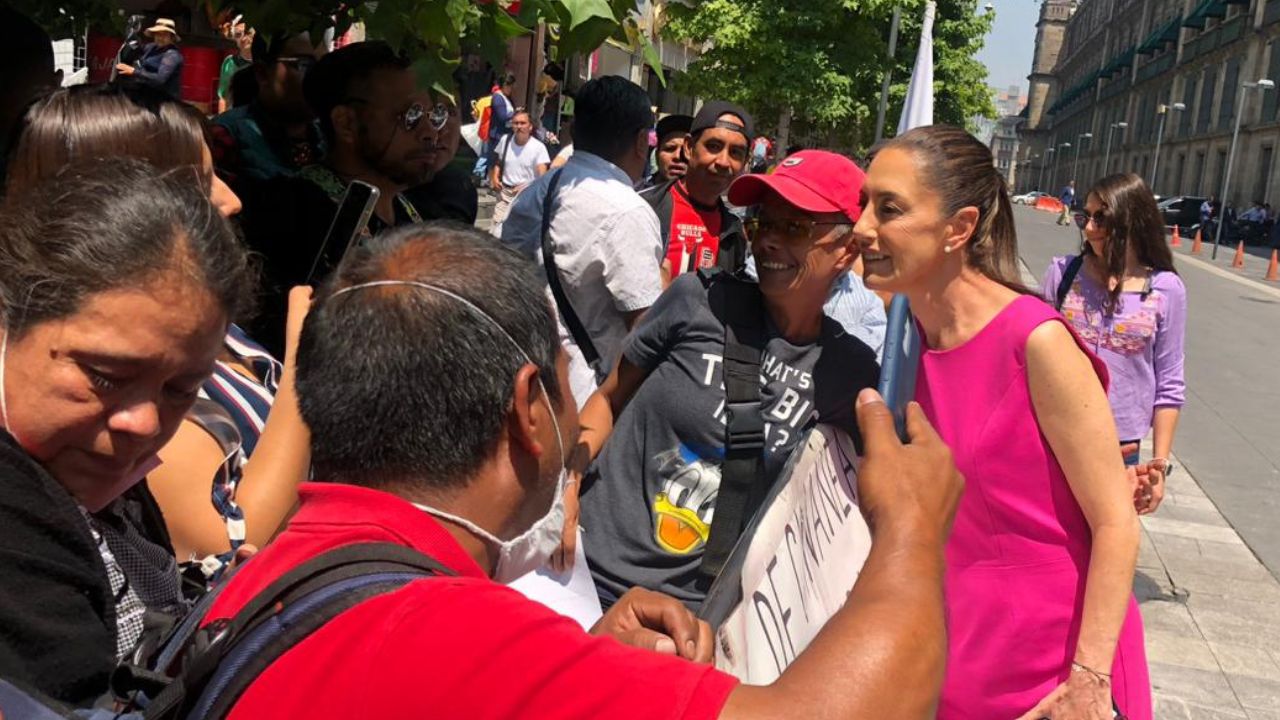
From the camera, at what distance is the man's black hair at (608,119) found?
486 centimetres

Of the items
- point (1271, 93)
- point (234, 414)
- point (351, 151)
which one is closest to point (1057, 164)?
point (1271, 93)

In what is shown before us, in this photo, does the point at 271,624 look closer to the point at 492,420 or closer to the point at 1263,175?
the point at 492,420

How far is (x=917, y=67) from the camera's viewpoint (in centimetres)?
455

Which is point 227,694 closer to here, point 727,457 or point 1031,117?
point 727,457

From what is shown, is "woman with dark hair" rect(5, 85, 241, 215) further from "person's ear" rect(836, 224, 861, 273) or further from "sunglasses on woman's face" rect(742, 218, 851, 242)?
"person's ear" rect(836, 224, 861, 273)

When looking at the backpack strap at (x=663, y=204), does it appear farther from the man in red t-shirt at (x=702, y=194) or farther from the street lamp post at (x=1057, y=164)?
A: the street lamp post at (x=1057, y=164)

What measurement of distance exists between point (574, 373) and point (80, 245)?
2516 mm

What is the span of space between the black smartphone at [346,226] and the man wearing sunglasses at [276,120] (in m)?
0.56

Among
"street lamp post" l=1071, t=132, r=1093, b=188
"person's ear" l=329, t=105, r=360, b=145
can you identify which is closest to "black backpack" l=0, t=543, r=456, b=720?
"person's ear" l=329, t=105, r=360, b=145

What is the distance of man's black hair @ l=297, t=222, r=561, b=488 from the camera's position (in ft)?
4.80

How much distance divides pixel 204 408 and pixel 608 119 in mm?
2979

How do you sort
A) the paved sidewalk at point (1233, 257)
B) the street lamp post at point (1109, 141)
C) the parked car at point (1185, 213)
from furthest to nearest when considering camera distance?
the street lamp post at point (1109, 141)
the parked car at point (1185, 213)
the paved sidewalk at point (1233, 257)

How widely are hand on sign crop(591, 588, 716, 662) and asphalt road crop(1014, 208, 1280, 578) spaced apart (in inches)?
244

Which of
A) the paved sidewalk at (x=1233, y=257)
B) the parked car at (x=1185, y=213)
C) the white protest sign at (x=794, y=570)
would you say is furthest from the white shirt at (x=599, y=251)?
the parked car at (x=1185, y=213)
